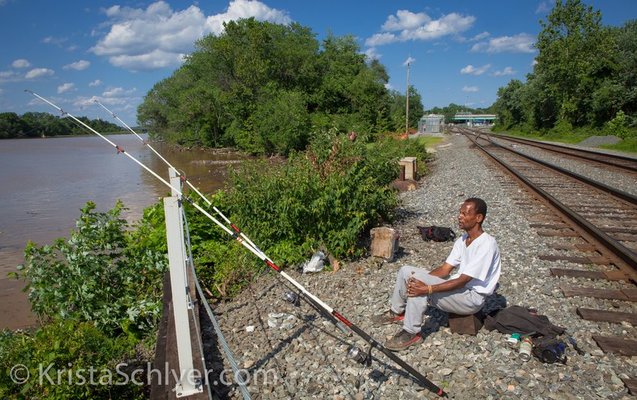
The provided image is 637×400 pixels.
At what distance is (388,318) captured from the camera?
4469 mm

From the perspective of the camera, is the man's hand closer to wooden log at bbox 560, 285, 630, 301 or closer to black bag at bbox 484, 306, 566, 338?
black bag at bbox 484, 306, 566, 338

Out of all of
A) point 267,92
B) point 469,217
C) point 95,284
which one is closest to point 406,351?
point 469,217

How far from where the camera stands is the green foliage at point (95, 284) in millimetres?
5258

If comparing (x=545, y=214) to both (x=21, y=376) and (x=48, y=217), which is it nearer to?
(x=21, y=376)

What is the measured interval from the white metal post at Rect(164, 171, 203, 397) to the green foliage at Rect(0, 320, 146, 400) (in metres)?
0.71

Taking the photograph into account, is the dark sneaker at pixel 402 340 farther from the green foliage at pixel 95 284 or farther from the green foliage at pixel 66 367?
the green foliage at pixel 95 284

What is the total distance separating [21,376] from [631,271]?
6.67 metres

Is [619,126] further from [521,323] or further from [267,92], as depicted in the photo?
[521,323]

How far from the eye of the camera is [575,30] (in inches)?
1667

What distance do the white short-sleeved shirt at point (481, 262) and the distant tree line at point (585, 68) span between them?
35650mm

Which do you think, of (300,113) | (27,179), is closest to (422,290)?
(27,179)

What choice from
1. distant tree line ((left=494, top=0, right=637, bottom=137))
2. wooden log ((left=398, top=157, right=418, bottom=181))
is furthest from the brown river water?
distant tree line ((left=494, top=0, right=637, bottom=137))

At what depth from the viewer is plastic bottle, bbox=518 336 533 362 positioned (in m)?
3.64

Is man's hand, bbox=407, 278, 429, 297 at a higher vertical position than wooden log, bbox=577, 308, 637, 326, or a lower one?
higher
